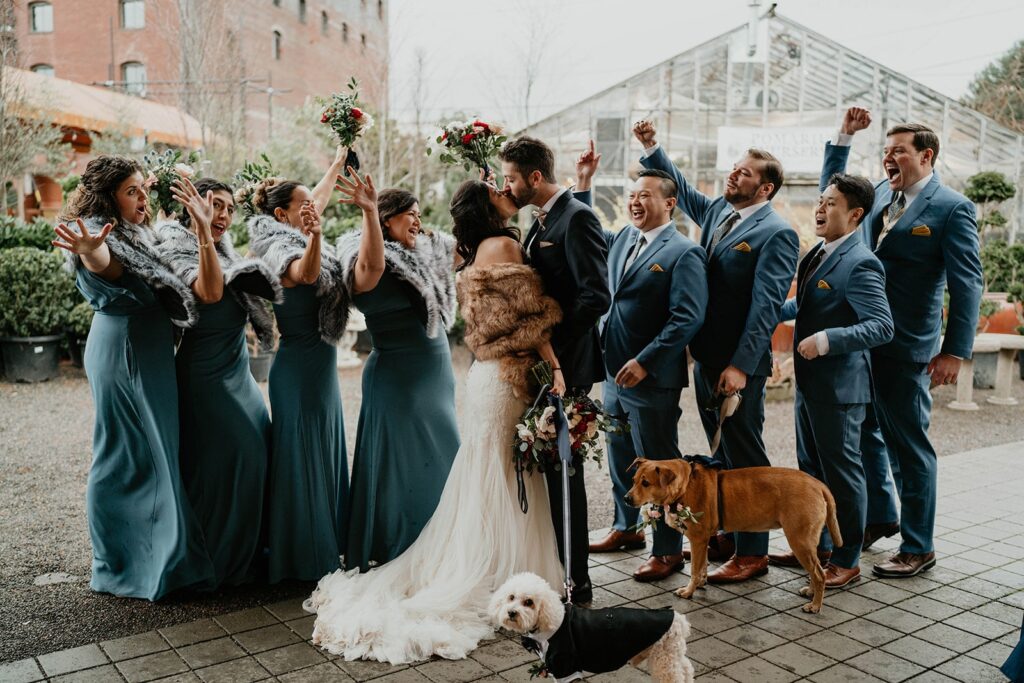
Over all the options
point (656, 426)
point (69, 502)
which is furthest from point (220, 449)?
point (69, 502)

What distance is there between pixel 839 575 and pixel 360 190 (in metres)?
3.03

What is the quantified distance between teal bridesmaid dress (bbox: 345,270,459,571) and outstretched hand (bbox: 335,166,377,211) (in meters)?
0.60

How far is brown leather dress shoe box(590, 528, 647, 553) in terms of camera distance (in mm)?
4812

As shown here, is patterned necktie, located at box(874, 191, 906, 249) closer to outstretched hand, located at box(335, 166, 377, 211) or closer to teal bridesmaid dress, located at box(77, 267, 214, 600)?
outstretched hand, located at box(335, 166, 377, 211)

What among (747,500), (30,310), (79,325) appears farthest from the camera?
(79,325)

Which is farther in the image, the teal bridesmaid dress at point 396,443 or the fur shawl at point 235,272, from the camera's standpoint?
the teal bridesmaid dress at point 396,443

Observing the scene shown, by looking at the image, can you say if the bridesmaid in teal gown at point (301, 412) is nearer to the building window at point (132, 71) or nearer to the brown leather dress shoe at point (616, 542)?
the brown leather dress shoe at point (616, 542)

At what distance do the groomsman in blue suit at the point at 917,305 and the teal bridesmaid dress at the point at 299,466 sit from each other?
9.52ft

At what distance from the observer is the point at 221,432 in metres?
4.19

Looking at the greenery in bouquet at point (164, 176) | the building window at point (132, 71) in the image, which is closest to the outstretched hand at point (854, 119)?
the greenery in bouquet at point (164, 176)

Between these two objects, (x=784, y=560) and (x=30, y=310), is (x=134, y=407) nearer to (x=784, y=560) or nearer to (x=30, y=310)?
(x=784, y=560)

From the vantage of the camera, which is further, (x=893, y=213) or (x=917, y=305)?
(x=893, y=213)

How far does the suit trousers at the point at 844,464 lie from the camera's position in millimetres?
4281

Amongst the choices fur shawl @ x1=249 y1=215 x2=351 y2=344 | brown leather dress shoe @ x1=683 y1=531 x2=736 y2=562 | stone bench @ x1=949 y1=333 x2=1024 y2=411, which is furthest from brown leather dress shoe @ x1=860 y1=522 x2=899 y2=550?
stone bench @ x1=949 y1=333 x2=1024 y2=411
